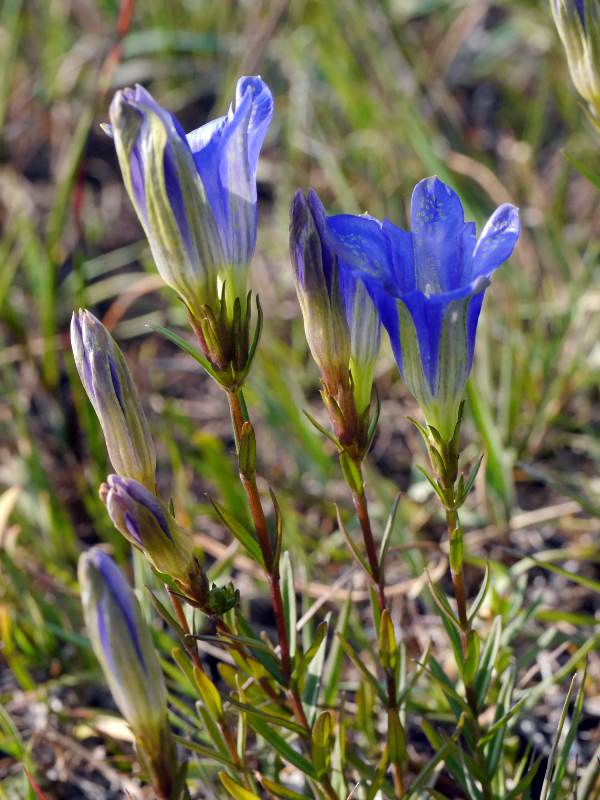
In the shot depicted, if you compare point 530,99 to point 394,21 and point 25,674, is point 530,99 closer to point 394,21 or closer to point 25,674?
point 394,21

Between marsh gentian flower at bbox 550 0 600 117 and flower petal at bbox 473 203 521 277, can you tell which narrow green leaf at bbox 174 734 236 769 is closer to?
flower petal at bbox 473 203 521 277

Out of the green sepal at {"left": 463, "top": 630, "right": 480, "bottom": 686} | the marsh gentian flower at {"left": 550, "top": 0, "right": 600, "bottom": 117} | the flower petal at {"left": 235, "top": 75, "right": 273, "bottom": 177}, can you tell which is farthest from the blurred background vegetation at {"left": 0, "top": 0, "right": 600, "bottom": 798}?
the flower petal at {"left": 235, "top": 75, "right": 273, "bottom": 177}

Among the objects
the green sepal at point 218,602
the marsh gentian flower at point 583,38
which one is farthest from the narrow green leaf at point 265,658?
the marsh gentian flower at point 583,38

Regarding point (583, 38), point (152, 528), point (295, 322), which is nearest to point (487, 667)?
point (152, 528)

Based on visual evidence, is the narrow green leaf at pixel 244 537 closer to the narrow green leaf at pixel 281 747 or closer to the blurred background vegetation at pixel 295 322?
the narrow green leaf at pixel 281 747

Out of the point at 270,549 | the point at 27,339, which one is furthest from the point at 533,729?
the point at 27,339

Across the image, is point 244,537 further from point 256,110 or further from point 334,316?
point 256,110
